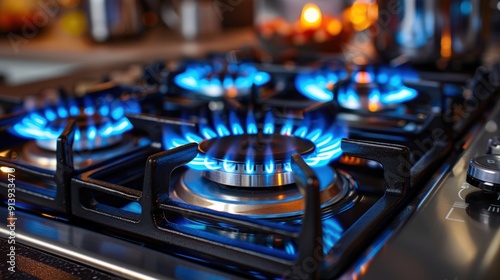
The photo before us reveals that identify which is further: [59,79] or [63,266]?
[59,79]

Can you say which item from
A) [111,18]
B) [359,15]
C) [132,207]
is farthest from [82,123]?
[111,18]

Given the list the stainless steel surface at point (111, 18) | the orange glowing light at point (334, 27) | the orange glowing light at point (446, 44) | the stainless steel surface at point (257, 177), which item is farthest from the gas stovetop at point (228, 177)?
the stainless steel surface at point (111, 18)

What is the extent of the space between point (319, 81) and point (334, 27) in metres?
0.42

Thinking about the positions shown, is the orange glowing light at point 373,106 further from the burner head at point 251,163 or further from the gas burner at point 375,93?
the burner head at point 251,163

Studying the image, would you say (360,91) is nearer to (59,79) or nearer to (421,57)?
(421,57)

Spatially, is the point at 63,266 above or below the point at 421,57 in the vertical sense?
below

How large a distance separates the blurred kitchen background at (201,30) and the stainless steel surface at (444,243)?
61 centimetres

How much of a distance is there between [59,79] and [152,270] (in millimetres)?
821

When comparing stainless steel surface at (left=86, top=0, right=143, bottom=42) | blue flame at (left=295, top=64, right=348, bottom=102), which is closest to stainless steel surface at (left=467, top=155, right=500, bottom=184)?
blue flame at (left=295, top=64, right=348, bottom=102)

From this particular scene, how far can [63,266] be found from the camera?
440mm

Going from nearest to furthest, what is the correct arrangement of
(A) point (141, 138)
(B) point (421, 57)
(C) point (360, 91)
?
(A) point (141, 138), (C) point (360, 91), (B) point (421, 57)

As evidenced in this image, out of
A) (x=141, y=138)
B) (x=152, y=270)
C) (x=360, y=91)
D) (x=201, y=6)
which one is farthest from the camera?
(x=201, y=6)

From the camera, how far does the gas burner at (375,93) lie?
807 millimetres

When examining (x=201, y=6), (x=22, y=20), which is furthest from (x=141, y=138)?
(x=22, y=20)
